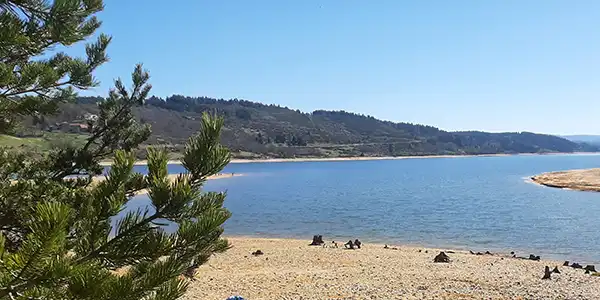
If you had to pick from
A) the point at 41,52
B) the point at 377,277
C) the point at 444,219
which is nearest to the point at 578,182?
the point at 444,219

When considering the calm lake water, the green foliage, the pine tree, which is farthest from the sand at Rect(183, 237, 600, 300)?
the pine tree

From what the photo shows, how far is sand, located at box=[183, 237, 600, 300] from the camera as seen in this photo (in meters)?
12.0

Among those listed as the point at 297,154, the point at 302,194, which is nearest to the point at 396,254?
the point at 302,194

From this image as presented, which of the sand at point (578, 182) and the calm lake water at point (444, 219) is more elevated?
the sand at point (578, 182)

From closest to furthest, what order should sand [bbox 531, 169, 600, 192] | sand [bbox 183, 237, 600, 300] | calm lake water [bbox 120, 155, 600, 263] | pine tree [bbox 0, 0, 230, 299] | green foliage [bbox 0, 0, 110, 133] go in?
1. pine tree [bbox 0, 0, 230, 299]
2. green foliage [bbox 0, 0, 110, 133]
3. sand [bbox 183, 237, 600, 300]
4. calm lake water [bbox 120, 155, 600, 263]
5. sand [bbox 531, 169, 600, 192]

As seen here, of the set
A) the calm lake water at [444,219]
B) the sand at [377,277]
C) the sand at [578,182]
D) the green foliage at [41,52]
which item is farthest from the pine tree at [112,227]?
the sand at [578,182]

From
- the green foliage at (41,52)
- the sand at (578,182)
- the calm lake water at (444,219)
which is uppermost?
the green foliage at (41,52)

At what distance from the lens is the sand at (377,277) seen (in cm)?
1195

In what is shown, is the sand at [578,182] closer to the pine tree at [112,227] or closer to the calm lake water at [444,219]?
the calm lake water at [444,219]

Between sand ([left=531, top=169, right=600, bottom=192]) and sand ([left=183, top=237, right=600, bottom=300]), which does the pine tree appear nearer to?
sand ([left=183, top=237, right=600, bottom=300])

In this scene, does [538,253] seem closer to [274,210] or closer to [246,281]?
[246,281]

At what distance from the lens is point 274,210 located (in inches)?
1581

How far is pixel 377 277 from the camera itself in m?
14.1

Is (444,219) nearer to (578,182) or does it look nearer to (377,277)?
(377,277)
